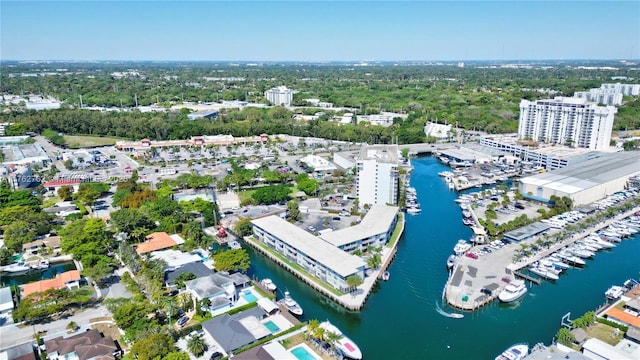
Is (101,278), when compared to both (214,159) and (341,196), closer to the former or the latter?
(341,196)

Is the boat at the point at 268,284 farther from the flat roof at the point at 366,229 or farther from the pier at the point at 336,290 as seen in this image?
the flat roof at the point at 366,229

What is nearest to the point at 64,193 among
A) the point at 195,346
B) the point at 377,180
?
the point at 195,346

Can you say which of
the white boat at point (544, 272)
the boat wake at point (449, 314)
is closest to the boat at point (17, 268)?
the boat wake at point (449, 314)

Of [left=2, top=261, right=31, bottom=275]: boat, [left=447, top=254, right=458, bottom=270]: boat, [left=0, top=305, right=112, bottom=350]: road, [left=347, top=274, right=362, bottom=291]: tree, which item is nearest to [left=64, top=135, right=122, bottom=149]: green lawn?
[left=2, top=261, right=31, bottom=275]: boat

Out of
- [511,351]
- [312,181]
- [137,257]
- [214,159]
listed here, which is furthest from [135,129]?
[511,351]

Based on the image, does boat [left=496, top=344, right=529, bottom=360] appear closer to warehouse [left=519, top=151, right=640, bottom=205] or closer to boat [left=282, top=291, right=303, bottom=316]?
boat [left=282, top=291, right=303, bottom=316]
